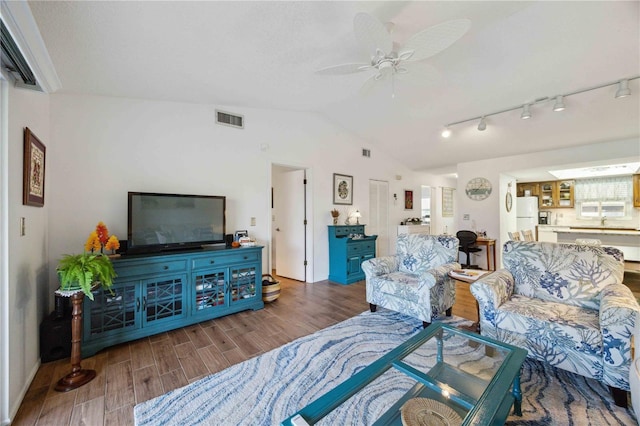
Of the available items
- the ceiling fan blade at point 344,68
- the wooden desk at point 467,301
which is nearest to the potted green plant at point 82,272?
the ceiling fan blade at point 344,68

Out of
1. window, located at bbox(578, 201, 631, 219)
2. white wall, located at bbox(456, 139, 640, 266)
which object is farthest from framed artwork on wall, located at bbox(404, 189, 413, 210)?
window, located at bbox(578, 201, 631, 219)

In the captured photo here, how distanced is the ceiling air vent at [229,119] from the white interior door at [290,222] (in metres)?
1.33

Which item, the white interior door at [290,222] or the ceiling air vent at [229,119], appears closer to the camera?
the ceiling air vent at [229,119]

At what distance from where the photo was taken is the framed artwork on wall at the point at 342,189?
4.77 m

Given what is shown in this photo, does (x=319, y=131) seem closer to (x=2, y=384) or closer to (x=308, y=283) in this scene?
(x=308, y=283)

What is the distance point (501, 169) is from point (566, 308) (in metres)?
3.88

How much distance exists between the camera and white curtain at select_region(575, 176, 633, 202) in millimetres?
5242

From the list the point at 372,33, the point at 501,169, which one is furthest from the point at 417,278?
the point at 501,169

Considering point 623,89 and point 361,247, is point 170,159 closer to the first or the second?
point 361,247

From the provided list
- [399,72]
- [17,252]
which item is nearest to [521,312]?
[399,72]

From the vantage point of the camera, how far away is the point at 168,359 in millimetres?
2086

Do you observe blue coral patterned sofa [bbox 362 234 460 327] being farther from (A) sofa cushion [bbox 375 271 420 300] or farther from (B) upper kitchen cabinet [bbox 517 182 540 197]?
(B) upper kitchen cabinet [bbox 517 182 540 197]

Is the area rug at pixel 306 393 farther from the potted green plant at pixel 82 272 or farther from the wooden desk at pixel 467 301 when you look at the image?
the potted green plant at pixel 82 272

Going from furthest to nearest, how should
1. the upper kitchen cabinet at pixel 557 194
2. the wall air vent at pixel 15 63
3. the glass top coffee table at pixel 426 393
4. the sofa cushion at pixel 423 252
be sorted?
the upper kitchen cabinet at pixel 557 194, the sofa cushion at pixel 423 252, the wall air vent at pixel 15 63, the glass top coffee table at pixel 426 393
